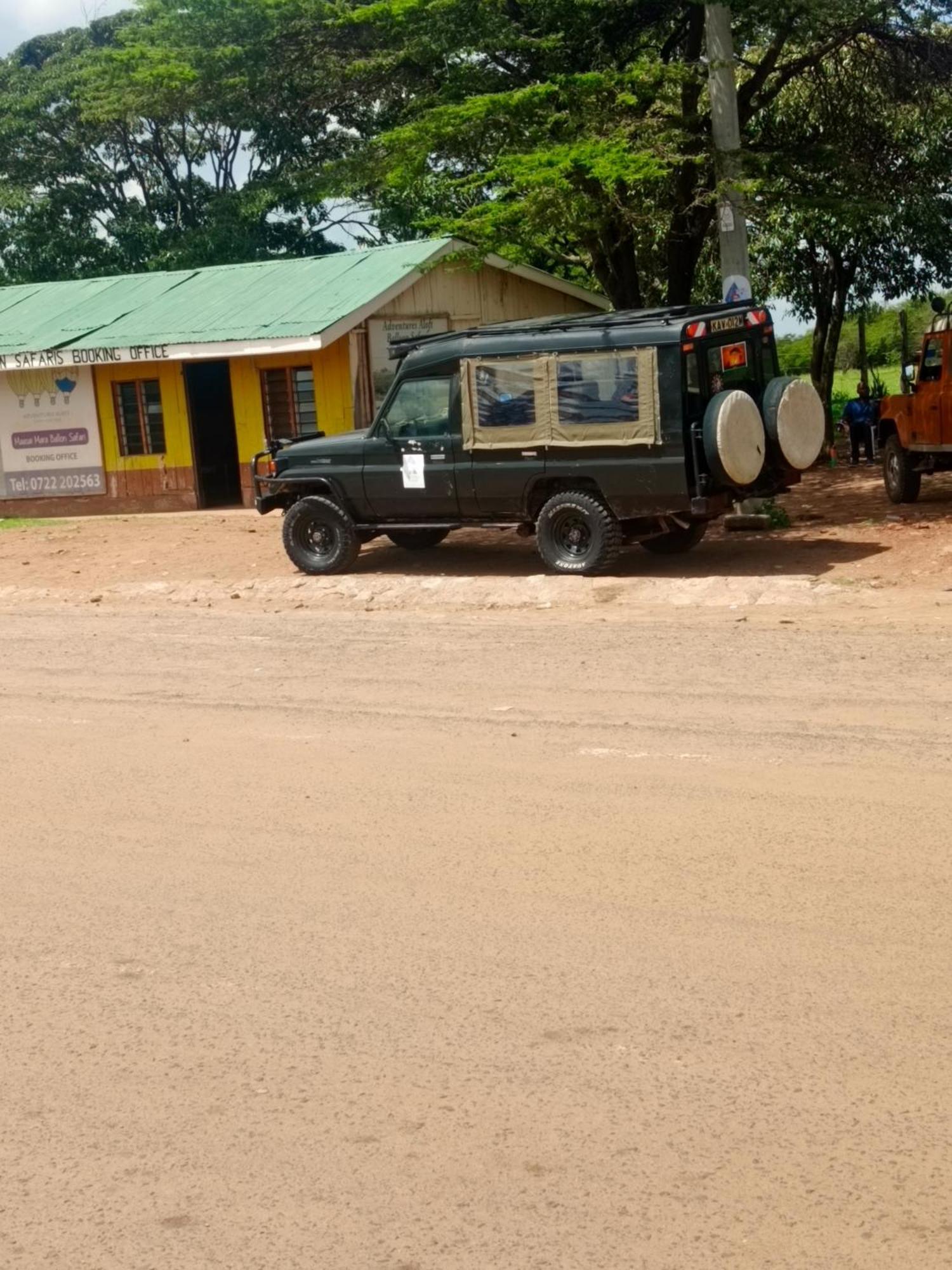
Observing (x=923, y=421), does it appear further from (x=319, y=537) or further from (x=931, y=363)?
(x=319, y=537)

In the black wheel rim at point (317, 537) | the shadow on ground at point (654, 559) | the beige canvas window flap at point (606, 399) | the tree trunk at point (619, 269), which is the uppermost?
the tree trunk at point (619, 269)

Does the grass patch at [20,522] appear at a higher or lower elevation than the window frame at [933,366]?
lower

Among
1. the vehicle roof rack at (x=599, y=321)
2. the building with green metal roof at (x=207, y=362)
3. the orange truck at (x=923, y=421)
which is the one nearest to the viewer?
the vehicle roof rack at (x=599, y=321)

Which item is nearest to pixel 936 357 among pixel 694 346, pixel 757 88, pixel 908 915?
pixel 757 88

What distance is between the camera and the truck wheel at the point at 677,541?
13852 mm

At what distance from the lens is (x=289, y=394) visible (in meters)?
22.5

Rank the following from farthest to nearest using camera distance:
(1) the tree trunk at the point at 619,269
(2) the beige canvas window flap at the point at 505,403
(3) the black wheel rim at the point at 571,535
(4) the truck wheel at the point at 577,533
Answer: (1) the tree trunk at the point at 619,269
(3) the black wheel rim at the point at 571,535
(2) the beige canvas window flap at the point at 505,403
(4) the truck wheel at the point at 577,533

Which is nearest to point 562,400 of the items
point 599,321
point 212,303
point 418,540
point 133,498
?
point 599,321

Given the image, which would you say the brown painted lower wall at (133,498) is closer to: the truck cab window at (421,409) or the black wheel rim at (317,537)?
Answer: the black wheel rim at (317,537)

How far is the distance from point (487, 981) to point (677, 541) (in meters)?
9.83

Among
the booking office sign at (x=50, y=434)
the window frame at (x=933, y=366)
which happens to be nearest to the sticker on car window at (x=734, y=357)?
the window frame at (x=933, y=366)

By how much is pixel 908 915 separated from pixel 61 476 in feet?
69.7

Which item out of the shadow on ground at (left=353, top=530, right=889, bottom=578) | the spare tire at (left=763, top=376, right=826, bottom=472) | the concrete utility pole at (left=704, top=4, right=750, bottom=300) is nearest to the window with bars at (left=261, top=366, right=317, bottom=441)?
the shadow on ground at (left=353, top=530, right=889, bottom=578)

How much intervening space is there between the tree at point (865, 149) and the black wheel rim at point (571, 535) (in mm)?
4657
